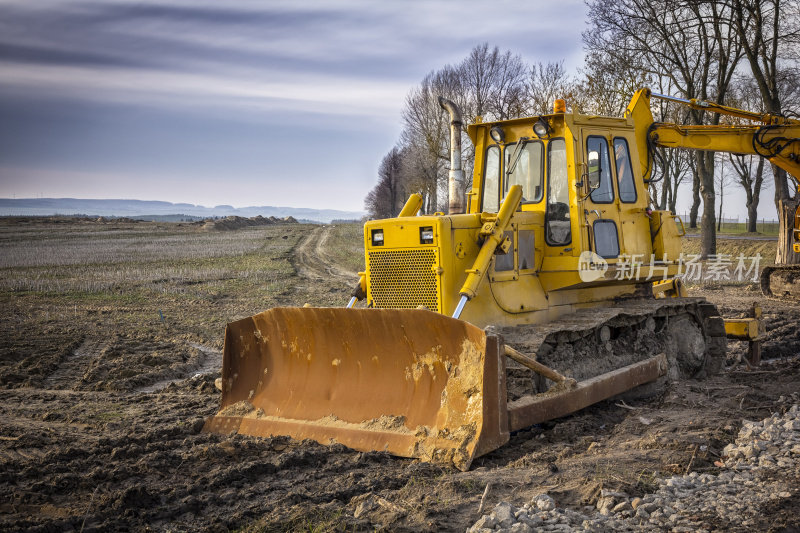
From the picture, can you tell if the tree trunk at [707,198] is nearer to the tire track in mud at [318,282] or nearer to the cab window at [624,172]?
the tire track in mud at [318,282]

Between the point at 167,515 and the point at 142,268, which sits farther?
the point at 142,268

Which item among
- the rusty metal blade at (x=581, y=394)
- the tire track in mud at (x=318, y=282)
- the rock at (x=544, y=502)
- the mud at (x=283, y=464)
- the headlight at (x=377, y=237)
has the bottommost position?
the mud at (x=283, y=464)

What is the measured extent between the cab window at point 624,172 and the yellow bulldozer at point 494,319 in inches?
0.9

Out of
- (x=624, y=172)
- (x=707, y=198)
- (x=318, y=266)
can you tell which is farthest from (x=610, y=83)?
(x=624, y=172)

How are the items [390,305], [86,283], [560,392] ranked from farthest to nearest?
[86,283], [390,305], [560,392]

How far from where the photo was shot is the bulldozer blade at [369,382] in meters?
5.60

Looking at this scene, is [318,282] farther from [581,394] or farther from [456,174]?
[581,394]

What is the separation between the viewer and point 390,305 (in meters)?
7.22

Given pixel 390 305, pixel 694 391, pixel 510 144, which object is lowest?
pixel 694 391

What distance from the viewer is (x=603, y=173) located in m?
8.08

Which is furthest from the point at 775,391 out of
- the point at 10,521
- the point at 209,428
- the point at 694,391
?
the point at 10,521

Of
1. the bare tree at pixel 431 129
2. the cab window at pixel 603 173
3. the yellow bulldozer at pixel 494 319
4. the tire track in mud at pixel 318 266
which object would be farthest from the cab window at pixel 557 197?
the bare tree at pixel 431 129

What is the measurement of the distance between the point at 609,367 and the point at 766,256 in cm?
2150

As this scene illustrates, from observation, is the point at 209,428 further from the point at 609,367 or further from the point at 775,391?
the point at 775,391
